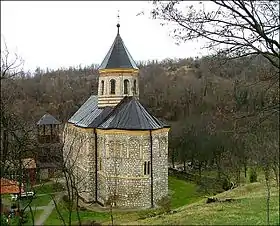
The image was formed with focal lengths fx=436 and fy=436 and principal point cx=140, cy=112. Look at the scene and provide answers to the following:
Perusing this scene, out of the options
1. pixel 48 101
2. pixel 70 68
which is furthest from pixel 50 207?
pixel 70 68

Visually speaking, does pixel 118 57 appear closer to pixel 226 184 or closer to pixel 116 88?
pixel 116 88

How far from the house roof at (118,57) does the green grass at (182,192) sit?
7324 mm

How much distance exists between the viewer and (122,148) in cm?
2067

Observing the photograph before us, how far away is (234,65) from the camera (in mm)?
7348

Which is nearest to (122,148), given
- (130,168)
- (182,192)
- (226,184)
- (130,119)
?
(130,168)

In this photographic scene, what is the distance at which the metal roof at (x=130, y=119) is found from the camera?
20750mm

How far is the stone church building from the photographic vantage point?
20.6m

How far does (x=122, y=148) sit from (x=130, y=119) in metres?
1.47

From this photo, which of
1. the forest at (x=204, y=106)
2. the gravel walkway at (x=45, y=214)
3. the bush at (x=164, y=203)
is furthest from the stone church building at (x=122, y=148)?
the forest at (x=204, y=106)

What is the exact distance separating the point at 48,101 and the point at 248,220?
141 ft

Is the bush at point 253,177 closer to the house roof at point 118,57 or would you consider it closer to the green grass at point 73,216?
the house roof at point 118,57

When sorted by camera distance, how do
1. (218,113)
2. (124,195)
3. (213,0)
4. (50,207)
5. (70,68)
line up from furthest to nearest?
(70,68) → (124,195) → (50,207) → (218,113) → (213,0)

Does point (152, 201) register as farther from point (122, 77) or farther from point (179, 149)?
point (179, 149)

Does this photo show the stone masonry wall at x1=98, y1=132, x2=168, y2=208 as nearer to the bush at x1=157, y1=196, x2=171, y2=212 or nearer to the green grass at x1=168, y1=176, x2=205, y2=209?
the bush at x1=157, y1=196, x2=171, y2=212
